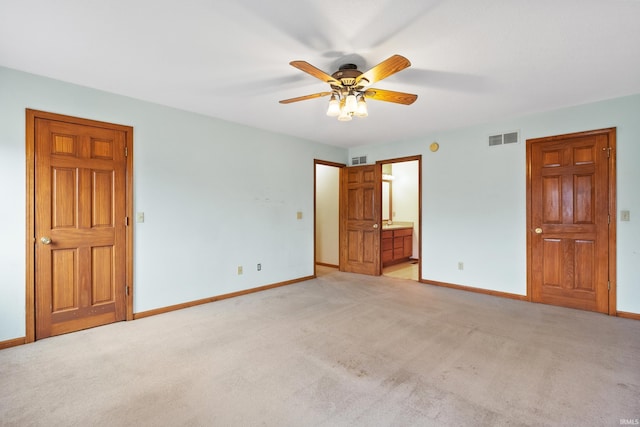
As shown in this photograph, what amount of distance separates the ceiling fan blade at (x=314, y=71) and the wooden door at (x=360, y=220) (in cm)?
323

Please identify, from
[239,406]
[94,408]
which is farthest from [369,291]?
[94,408]

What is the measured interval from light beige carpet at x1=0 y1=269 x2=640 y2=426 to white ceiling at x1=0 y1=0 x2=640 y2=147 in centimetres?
242

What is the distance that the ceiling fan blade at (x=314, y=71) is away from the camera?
2.00 meters

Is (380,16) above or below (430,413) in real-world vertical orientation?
above

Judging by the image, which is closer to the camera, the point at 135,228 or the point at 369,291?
the point at 135,228

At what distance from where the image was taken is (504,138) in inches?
163

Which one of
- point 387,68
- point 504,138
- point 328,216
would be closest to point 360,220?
point 328,216

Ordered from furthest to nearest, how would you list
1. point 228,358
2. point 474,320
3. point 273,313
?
point 273,313, point 474,320, point 228,358

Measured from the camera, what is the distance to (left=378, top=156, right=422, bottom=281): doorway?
672 cm

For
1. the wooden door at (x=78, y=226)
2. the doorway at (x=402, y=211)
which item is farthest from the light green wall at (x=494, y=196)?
the wooden door at (x=78, y=226)

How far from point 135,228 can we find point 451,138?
4450 millimetres

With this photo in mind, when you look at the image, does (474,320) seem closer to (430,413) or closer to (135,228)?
(430,413)

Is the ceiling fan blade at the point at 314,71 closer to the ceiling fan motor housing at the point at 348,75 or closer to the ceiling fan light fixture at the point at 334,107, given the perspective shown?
the ceiling fan motor housing at the point at 348,75

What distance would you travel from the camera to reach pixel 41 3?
71.2 inches
